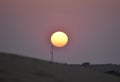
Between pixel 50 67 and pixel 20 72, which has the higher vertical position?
pixel 50 67

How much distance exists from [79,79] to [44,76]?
0.25 metres

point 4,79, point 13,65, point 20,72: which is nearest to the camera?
point 4,79

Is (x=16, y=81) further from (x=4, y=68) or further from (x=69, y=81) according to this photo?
(x=69, y=81)

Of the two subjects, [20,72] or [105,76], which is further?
[105,76]

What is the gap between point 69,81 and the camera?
2.11m

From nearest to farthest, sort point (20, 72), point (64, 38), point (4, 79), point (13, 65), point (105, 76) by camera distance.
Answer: point (4, 79) → point (20, 72) → point (13, 65) → point (105, 76) → point (64, 38)

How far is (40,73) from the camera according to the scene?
2.17 meters

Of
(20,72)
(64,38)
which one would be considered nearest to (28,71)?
(20,72)

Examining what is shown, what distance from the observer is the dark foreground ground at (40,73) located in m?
1.97

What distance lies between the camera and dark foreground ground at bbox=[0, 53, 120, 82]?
6.47ft

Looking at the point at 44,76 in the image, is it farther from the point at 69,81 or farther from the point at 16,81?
the point at 16,81

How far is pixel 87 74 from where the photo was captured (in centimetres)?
237

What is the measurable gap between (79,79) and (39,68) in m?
0.31

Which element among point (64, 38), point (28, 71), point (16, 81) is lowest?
point (16, 81)
